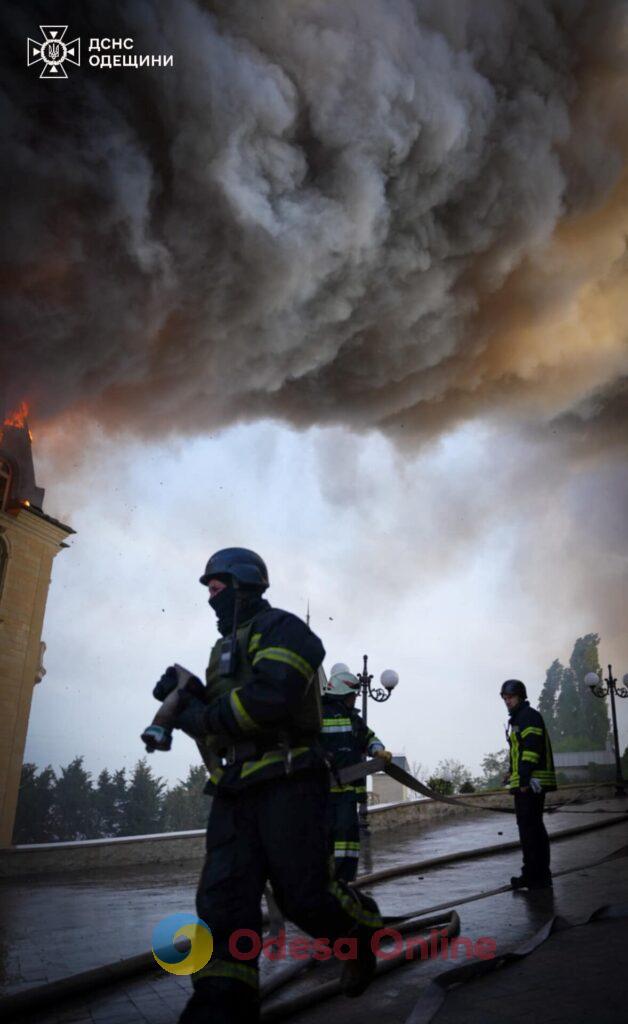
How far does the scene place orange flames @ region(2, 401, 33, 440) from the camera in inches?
589

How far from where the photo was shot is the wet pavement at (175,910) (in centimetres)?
291

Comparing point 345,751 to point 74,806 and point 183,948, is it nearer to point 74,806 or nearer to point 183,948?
point 183,948

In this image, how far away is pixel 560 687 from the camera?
223 feet

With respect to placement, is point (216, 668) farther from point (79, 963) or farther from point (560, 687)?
point (560, 687)

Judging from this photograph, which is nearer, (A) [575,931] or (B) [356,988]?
(B) [356,988]

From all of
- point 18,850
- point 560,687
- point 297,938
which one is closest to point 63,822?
point 560,687

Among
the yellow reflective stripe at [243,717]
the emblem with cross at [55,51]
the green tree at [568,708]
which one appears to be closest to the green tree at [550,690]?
the green tree at [568,708]

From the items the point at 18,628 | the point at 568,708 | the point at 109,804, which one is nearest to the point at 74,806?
the point at 109,804

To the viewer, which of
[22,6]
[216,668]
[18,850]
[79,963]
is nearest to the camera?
[216,668]

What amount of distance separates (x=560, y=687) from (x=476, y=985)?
70.8 meters

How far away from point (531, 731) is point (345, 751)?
64.8 inches

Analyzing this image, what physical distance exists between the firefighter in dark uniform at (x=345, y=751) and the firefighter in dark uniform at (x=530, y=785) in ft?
4.11

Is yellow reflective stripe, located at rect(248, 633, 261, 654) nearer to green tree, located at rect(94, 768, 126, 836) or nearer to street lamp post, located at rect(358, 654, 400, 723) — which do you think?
street lamp post, located at rect(358, 654, 400, 723)

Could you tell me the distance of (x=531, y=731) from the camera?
19.5 feet
